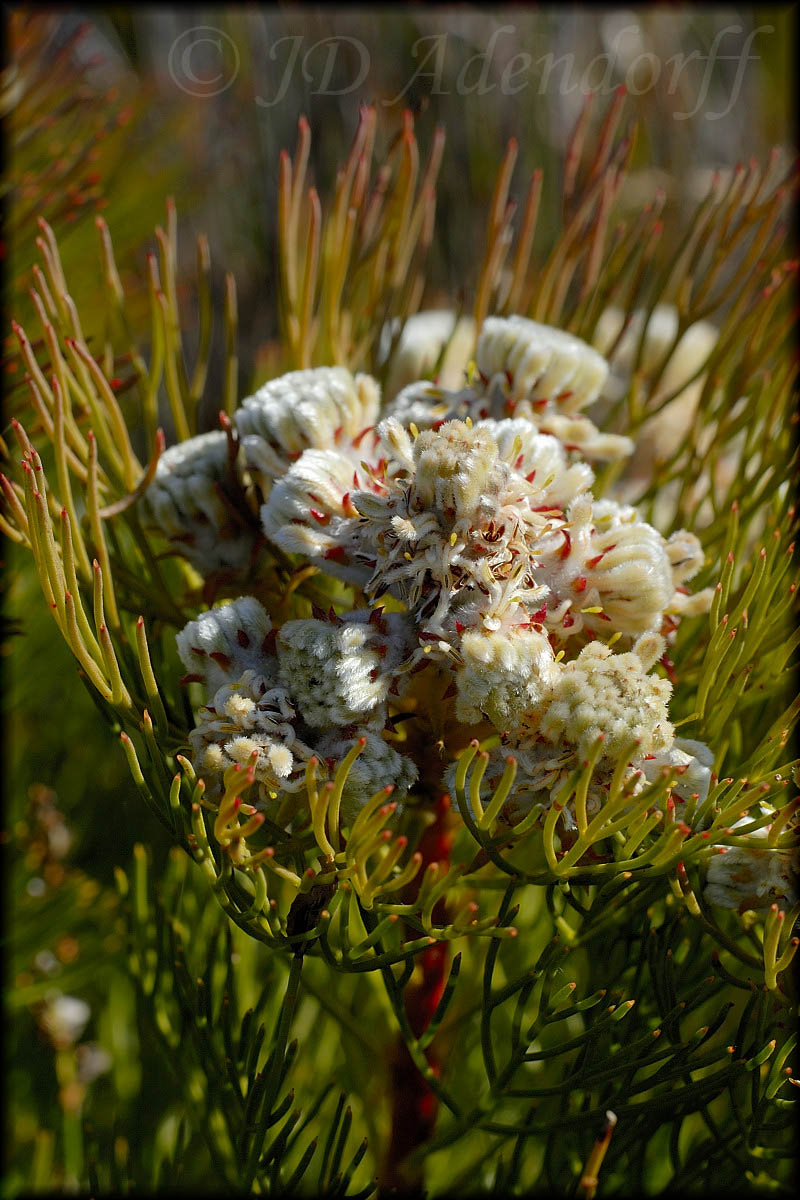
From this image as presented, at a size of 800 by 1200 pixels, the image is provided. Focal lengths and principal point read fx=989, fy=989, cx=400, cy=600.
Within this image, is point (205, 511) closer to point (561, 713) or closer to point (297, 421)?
point (297, 421)

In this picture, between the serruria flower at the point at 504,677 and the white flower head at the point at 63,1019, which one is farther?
the white flower head at the point at 63,1019

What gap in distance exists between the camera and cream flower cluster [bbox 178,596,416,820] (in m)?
0.45

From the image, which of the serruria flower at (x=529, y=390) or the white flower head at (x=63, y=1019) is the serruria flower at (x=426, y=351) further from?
the white flower head at (x=63, y=1019)

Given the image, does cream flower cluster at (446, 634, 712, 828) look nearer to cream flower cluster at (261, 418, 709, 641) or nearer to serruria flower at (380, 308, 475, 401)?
cream flower cluster at (261, 418, 709, 641)

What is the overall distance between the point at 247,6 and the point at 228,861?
8.17 ft

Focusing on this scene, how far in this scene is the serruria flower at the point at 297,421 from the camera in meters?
0.56

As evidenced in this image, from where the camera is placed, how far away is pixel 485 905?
28.9 inches

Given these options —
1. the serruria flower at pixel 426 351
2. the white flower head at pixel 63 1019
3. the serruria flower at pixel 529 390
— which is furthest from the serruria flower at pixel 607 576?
the white flower head at pixel 63 1019

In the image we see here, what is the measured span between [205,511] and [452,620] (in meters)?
0.18

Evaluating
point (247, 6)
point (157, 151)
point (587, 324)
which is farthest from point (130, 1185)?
point (247, 6)

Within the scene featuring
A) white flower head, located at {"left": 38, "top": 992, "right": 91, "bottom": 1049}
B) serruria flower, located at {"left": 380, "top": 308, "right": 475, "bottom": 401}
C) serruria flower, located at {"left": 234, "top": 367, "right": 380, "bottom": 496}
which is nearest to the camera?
serruria flower, located at {"left": 234, "top": 367, "right": 380, "bottom": 496}

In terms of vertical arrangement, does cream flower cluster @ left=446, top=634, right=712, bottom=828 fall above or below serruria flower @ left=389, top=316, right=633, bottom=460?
below

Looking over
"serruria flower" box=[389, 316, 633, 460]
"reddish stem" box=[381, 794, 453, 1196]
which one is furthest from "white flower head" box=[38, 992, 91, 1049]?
"serruria flower" box=[389, 316, 633, 460]

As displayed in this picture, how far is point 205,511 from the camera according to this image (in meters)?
0.57
